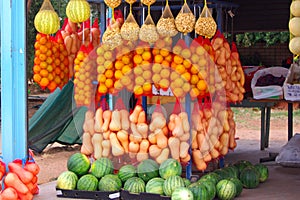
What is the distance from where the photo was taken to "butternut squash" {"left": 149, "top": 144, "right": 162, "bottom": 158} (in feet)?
15.0

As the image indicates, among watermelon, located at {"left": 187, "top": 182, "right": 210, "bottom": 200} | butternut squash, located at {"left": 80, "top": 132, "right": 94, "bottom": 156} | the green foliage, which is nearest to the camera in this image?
watermelon, located at {"left": 187, "top": 182, "right": 210, "bottom": 200}

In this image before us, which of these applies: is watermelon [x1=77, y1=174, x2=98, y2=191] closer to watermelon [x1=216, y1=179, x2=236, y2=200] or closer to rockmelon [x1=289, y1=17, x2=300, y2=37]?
watermelon [x1=216, y1=179, x2=236, y2=200]

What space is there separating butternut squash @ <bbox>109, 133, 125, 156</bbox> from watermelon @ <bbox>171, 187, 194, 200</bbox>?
733 mm

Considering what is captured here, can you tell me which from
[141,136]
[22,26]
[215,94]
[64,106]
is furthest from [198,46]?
[64,106]

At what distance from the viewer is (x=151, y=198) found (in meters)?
4.31

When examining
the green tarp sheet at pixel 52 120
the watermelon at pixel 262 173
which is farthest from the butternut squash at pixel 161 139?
the green tarp sheet at pixel 52 120

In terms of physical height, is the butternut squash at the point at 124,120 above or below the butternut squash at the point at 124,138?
above

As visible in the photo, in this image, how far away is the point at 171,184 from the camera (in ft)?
14.0

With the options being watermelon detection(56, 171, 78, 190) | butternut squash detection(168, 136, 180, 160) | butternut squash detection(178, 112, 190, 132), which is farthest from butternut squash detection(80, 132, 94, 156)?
butternut squash detection(178, 112, 190, 132)

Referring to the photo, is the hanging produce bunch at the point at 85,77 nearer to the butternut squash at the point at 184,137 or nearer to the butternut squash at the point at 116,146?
the butternut squash at the point at 116,146

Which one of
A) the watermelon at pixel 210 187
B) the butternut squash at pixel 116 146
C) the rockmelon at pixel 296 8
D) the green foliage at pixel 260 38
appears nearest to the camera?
the rockmelon at pixel 296 8

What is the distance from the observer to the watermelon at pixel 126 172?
4.58 meters

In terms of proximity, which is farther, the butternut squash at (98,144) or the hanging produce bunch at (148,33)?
the butternut squash at (98,144)

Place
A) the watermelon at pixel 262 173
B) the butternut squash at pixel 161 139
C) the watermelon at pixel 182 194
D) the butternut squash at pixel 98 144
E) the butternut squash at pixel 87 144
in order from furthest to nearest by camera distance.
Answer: the watermelon at pixel 262 173 < the butternut squash at pixel 87 144 < the butternut squash at pixel 98 144 < the butternut squash at pixel 161 139 < the watermelon at pixel 182 194
